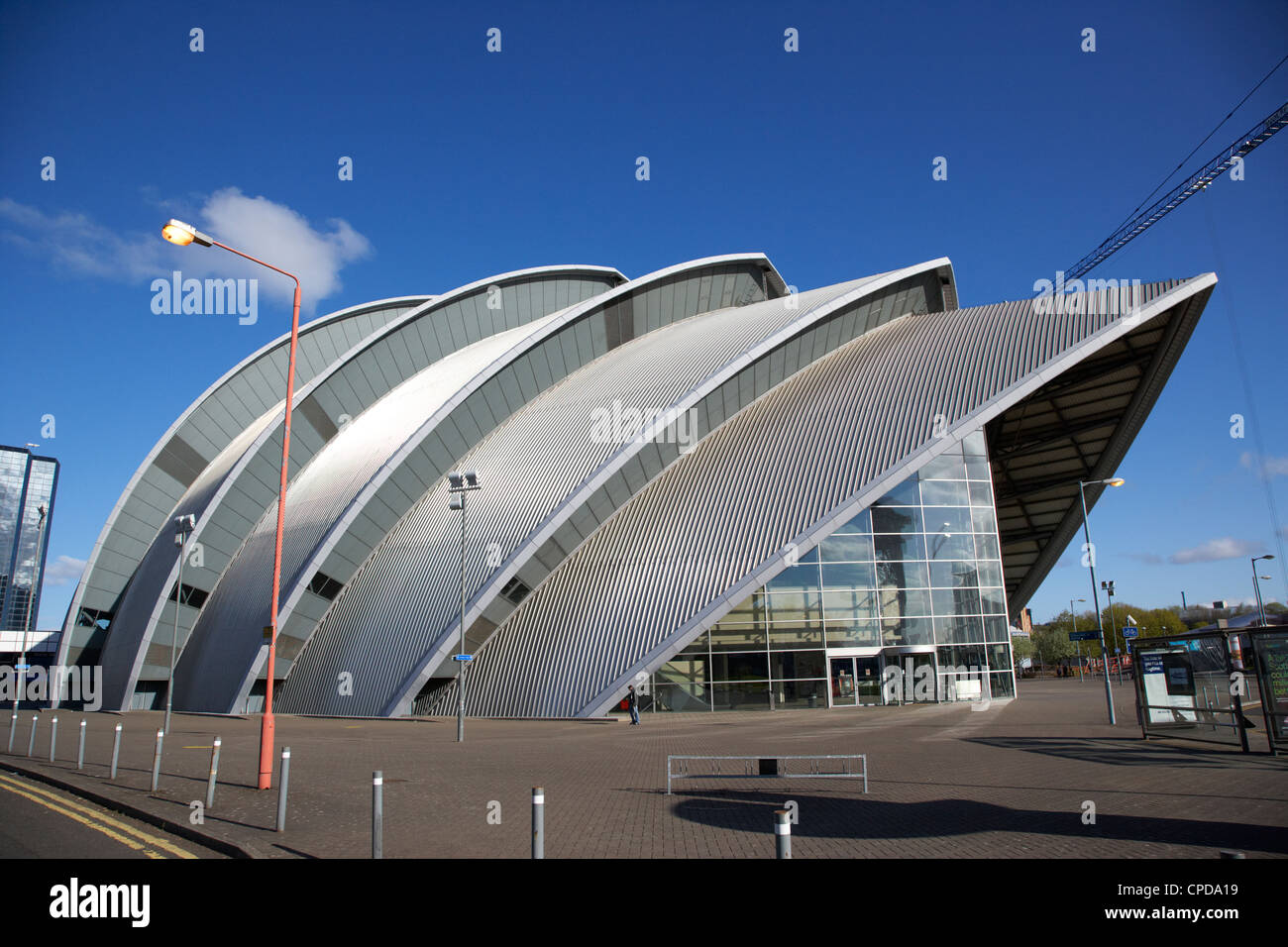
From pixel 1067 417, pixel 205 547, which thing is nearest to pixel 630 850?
pixel 205 547

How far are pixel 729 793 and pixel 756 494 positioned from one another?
18.2 metres

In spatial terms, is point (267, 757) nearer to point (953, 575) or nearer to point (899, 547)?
point (899, 547)

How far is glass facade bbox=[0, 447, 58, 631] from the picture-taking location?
68.2 meters

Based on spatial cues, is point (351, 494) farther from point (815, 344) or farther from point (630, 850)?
point (630, 850)

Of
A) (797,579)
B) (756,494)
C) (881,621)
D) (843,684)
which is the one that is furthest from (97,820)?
(881,621)

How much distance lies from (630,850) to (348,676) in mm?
25611

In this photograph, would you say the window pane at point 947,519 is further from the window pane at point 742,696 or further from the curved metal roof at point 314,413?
the curved metal roof at point 314,413

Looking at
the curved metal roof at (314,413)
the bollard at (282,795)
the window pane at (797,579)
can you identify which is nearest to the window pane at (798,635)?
the window pane at (797,579)

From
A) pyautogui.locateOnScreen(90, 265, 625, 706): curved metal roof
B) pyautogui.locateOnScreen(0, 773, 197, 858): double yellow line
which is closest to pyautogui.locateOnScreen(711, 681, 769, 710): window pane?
pyautogui.locateOnScreen(0, 773, 197, 858): double yellow line

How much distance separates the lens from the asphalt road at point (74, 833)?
8250 millimetres

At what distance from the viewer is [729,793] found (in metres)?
12.3

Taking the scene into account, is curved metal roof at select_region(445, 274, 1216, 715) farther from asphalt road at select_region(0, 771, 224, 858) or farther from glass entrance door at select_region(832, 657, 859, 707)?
asphalt road at select_region(0, 771, 224, 858)

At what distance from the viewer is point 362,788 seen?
12.4 m

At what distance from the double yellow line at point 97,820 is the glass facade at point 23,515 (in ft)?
214
